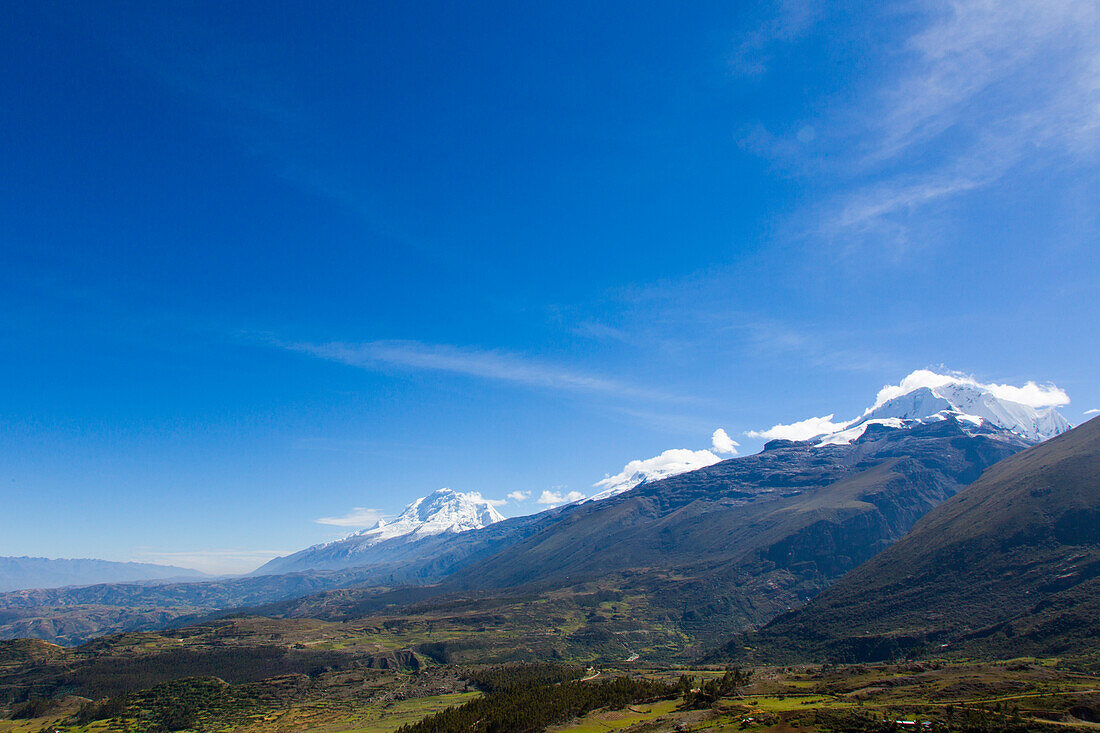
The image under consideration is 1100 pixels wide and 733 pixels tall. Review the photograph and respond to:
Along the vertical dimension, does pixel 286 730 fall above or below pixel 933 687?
below

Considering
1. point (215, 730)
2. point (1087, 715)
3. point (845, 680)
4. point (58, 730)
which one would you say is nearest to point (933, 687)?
point (845, 680)

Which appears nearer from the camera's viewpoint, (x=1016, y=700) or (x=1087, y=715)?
(x=1087, y=715)

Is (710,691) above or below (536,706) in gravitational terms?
above

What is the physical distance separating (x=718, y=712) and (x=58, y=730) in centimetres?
22434

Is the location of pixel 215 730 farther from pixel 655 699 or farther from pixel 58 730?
pixel 655 699

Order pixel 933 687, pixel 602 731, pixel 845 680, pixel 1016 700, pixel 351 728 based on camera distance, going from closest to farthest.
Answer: pixel 1016 700 → pixel 602 731 → pixel 933 687 → pixel 845 680 → pixel 351 728

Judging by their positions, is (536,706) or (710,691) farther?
(536,706)

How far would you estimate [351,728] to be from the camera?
184m

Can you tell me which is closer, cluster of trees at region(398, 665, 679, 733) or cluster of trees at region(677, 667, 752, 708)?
cluster of trees at region(677, 667, 752, 708)

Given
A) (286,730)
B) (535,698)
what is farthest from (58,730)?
(535,698)

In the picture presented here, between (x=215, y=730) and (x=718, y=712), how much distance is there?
17682 cm

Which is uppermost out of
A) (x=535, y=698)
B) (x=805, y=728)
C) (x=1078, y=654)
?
(x=805, y=728)

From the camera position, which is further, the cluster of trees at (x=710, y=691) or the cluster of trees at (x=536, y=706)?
the cluster of trees at (x=536, y=706)

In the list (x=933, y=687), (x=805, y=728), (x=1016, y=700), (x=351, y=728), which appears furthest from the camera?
(x=351, y=728)
